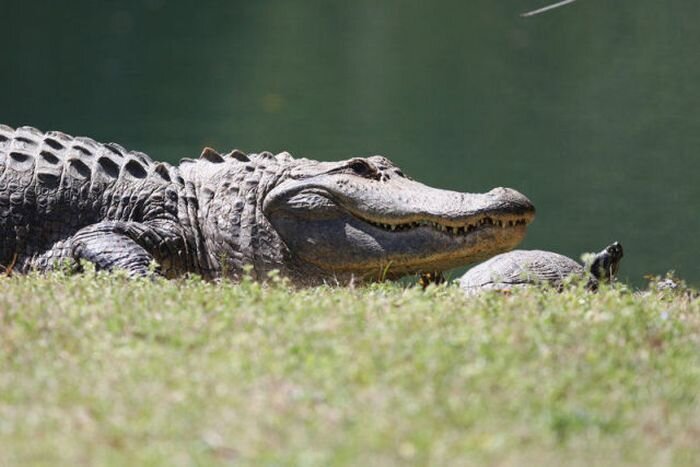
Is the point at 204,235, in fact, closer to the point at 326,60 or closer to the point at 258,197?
the point at 258,197

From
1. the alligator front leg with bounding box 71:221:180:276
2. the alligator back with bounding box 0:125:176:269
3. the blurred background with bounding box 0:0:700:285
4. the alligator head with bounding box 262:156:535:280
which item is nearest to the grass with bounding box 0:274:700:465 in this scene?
the alligator front leg with bounding box 71:221:180:276

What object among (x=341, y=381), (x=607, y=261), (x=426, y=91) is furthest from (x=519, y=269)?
(x=426, y=91)

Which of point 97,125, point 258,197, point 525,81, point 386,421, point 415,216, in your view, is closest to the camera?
point 386,421

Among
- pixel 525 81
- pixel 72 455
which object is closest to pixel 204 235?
pixel 72 455

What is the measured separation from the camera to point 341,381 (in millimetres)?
3930

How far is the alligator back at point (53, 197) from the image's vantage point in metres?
7.26

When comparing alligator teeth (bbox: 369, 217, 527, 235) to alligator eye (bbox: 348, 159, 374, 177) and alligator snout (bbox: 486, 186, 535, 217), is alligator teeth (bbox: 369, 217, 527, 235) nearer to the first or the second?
alligator snout (bbox: 486, 186, 535, 217)

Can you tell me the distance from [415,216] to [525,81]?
456 inches

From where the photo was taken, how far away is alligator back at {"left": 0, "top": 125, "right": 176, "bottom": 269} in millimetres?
7262

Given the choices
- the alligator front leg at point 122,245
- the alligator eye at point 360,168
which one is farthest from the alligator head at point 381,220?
the alligator front leg at point 122,245

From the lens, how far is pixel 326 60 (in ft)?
62.2

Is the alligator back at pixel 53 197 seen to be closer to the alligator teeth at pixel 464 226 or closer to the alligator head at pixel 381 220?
the alligator head at pixel 381 220

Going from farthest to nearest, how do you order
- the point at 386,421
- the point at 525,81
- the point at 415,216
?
the point at 525,81
the point at 415,216
the point at 386,421

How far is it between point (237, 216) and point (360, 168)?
31.4 inches
